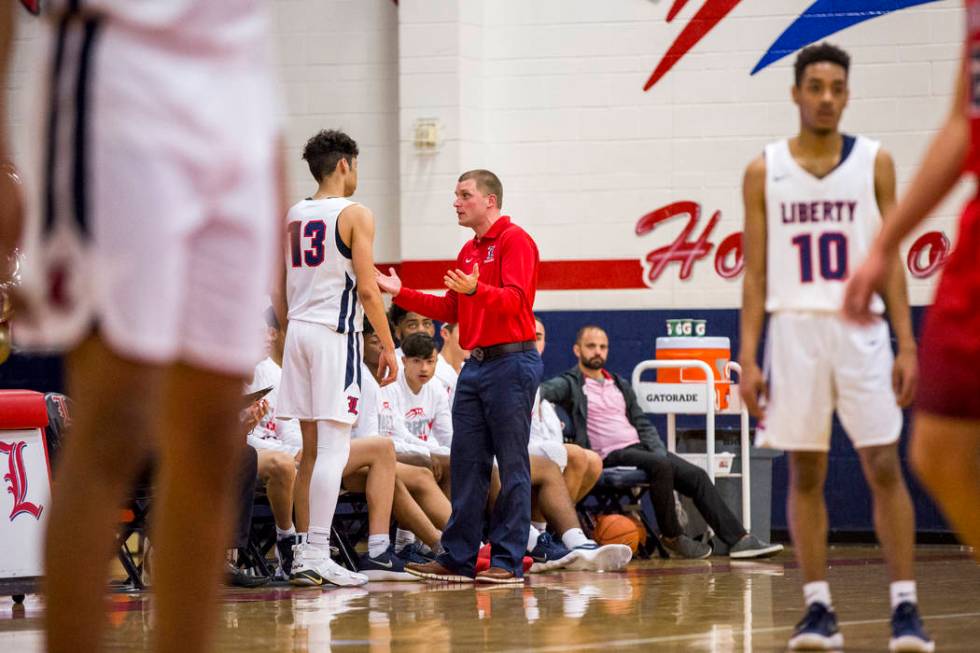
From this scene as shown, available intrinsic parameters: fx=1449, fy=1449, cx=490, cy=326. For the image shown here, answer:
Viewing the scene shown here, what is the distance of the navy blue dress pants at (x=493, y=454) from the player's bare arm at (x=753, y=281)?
8.37 feet

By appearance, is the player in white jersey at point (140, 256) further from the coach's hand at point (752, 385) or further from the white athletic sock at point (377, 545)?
the white athletic sock at point (377, 545)

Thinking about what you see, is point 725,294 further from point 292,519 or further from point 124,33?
point 124,33

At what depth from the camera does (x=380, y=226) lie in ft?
36.7

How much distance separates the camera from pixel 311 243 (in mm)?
7098

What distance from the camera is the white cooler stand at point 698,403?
9492 mm

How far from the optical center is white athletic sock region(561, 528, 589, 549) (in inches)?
330

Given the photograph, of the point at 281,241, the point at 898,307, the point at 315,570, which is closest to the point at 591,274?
the point at 315,570

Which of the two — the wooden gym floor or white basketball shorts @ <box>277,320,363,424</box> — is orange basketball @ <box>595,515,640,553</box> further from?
white basketball shorts @ <box>277,320,363,424</box>

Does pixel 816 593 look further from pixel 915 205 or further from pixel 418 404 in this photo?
pixel 418 404

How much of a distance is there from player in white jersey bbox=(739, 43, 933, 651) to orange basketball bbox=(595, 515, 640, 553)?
15.1 feet

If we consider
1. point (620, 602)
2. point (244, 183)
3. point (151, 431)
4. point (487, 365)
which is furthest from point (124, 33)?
point (487, 365)

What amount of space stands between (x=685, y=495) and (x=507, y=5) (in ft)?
13.7

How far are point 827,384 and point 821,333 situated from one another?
0.51ft

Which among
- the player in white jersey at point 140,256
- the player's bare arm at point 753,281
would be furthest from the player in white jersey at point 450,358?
the player in white jersey at point 140,256
